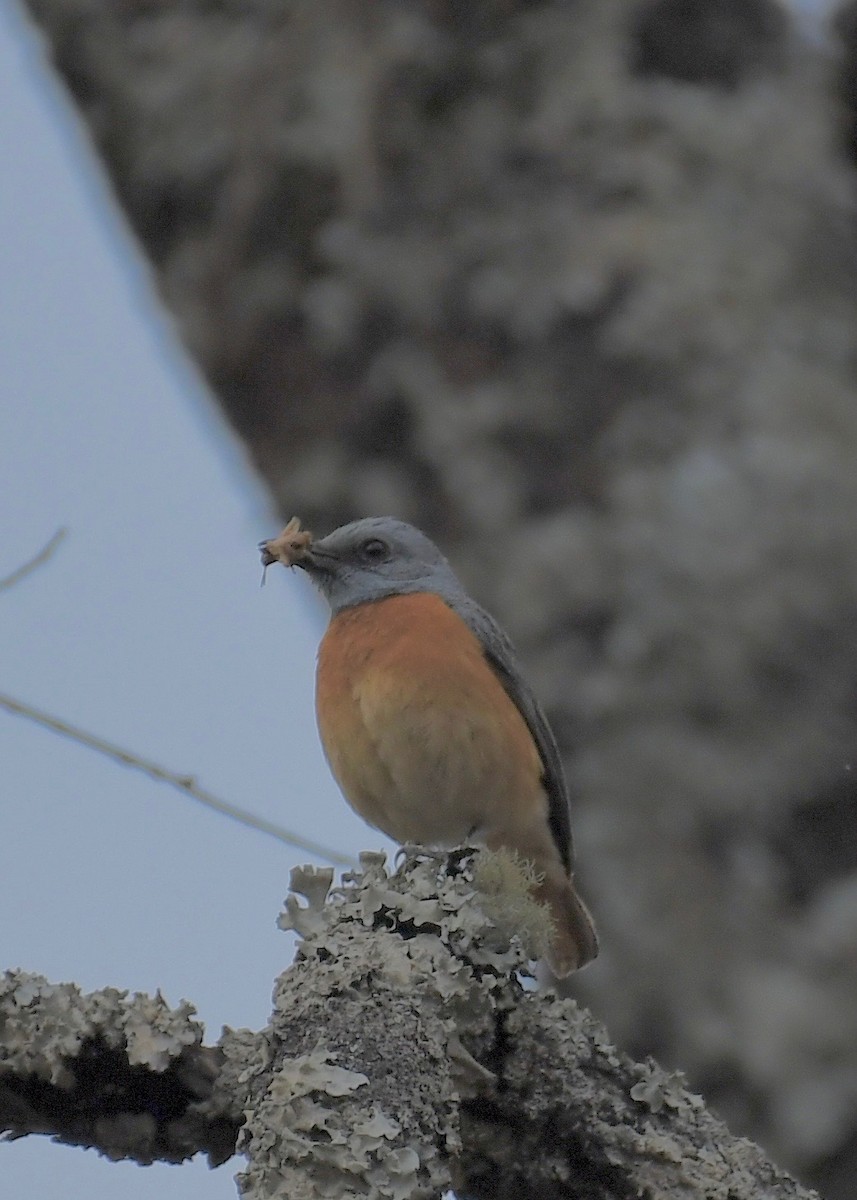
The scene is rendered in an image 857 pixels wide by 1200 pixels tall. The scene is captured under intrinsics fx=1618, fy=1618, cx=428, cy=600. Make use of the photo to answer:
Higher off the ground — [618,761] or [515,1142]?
[618,761]

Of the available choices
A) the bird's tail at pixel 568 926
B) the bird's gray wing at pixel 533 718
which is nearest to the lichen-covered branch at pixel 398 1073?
the bird's tail at pixel 568 926

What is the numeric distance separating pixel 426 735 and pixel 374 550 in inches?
34.2

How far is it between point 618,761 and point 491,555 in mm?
731

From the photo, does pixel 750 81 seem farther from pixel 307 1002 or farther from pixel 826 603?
pixel 307 1002

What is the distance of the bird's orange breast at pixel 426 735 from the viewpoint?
4.91 metres

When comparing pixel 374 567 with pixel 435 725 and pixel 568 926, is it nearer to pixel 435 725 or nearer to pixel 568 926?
pixel 435 725

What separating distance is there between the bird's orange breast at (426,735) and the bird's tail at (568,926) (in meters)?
0.24

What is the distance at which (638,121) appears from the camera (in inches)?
184

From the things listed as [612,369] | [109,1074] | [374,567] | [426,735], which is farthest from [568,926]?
[109,1074]

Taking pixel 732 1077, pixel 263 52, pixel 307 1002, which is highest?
pixel 263 52

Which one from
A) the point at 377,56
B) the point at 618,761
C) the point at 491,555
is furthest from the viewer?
the point at 377,56

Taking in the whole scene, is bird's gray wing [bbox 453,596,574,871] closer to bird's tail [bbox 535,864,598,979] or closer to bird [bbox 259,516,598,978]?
bird [bbox 259,516,598,978]

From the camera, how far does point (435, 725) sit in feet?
16.1

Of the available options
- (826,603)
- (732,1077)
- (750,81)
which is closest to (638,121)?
(750,81)
